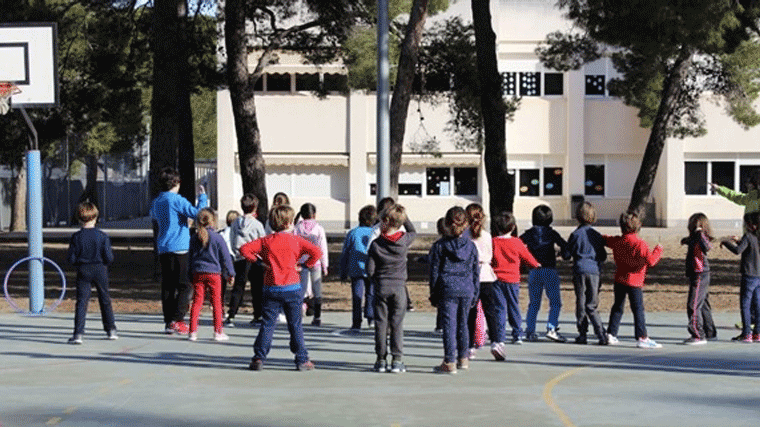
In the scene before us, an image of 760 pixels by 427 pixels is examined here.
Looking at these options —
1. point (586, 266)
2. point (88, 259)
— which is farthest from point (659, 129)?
point (88, 259)

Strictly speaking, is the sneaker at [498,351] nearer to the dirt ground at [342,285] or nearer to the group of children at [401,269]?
the group of children at [401,269]

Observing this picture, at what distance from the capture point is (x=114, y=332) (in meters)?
17.2

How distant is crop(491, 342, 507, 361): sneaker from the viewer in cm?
1480

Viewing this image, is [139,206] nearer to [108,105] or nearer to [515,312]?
[108,105]

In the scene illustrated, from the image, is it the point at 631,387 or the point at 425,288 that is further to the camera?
the point at 425,288

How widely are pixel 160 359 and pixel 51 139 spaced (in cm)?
2162

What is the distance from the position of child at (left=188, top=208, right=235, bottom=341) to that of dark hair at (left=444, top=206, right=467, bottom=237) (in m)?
3.34

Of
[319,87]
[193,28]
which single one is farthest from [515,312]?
[319,87]

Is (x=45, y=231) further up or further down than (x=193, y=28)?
further down

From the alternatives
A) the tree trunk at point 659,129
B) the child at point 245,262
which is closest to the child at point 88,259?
the child at point 245,262

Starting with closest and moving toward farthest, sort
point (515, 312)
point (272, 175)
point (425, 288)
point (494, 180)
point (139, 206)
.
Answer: point (515, 312), point (425, 288), point (494, 180), point (272, 175), point (139, 206)

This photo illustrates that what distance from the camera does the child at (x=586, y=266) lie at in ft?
54.3

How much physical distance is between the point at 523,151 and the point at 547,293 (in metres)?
41.1

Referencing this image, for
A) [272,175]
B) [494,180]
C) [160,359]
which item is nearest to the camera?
[160,359]
